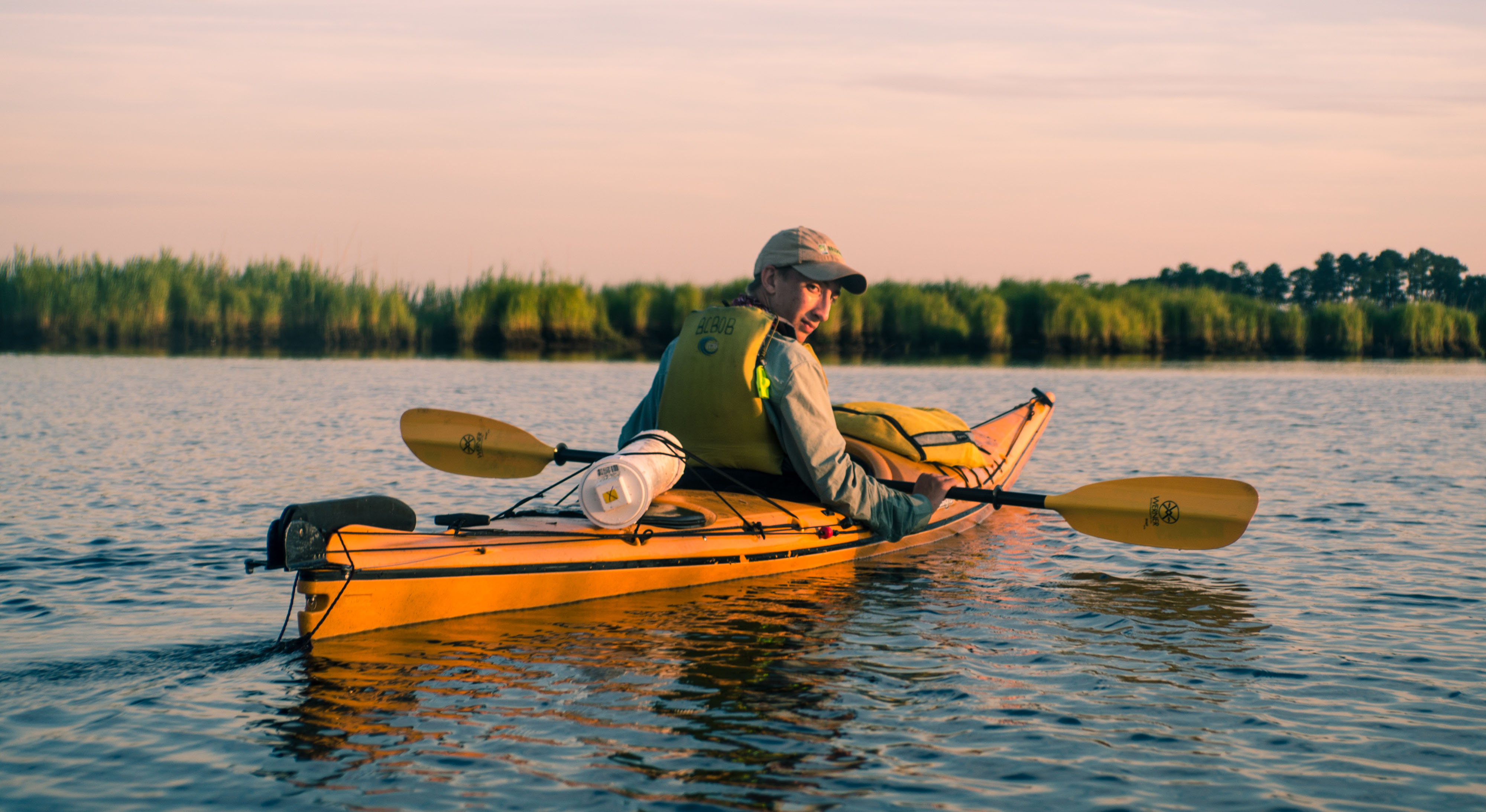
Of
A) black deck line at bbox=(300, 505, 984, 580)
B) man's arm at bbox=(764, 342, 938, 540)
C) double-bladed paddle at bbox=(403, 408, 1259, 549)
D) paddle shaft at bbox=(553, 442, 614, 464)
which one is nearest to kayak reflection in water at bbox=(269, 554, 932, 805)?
black deck line at bbox=(300, 505, 984, 580)

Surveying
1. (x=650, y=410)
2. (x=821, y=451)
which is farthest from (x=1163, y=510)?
(x=650, y=410)

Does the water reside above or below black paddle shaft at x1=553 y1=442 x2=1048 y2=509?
below

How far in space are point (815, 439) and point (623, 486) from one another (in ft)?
3.11

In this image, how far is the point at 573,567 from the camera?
16.0ft

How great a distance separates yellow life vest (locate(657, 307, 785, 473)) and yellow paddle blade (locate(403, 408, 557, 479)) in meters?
1.36

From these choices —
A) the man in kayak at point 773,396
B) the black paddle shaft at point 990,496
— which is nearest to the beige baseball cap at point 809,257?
the man in kayak at point 773,396

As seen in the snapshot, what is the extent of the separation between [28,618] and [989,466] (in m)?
5.01

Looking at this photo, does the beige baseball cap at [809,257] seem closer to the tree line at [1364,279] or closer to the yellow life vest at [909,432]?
the yellow life vest at [909,432]

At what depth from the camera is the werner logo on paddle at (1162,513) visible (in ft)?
19.1

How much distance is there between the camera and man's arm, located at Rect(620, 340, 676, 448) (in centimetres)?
562

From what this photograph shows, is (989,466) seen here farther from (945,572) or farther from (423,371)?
(423,371)

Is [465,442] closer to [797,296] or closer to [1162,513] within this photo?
[797,296]

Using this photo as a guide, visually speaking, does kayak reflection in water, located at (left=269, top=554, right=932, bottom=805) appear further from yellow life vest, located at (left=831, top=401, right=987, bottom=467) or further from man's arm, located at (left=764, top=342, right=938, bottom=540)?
yellow life vest, located at (left=831, top=401, right=987, bottom=467)

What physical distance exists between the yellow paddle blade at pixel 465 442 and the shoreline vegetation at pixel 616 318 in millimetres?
17652
